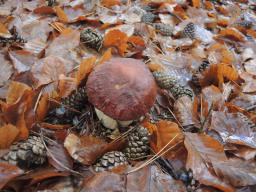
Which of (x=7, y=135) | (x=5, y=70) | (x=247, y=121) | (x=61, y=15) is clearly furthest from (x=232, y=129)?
(x=61, y=15)

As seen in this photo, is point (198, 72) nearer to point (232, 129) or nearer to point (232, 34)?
point (232, 129)

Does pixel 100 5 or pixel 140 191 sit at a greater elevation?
pixel 100 5

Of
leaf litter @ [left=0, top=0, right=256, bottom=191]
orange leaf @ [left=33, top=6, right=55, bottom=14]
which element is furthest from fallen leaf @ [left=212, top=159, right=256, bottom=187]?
orange leaf @ [left=33, top=6, right=55, bottom=14]

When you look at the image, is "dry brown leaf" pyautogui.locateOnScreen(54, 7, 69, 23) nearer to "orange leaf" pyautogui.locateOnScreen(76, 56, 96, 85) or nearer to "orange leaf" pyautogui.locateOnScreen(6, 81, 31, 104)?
"orange leaf" pyautogui.locateOnScreen(76, 56, 96, 85)

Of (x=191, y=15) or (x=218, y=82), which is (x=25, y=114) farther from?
(x=191, y=15)

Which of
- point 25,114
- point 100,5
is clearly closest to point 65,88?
point 25,114

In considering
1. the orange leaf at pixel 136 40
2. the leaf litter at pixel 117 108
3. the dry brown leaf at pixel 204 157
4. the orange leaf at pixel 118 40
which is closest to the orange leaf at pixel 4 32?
the leaf litter at pixel 117 108
